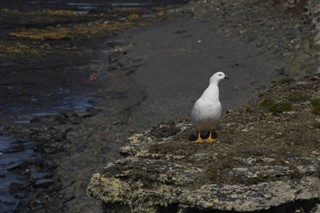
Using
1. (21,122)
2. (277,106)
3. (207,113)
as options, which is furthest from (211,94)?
(21,122)

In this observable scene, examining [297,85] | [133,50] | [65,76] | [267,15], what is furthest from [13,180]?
[267,15]

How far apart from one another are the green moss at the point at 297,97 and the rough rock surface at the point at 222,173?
4.13 feet

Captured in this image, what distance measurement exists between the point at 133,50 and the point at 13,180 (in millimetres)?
27148

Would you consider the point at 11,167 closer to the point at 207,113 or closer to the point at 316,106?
the point at 207,113

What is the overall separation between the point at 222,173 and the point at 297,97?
449cm

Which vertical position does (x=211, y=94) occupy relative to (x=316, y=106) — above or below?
above

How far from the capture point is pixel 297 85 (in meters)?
14.6

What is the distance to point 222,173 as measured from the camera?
9555 millimetres

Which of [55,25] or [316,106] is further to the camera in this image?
[55,25]

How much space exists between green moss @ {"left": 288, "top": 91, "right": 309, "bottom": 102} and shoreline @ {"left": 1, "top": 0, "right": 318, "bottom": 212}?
8276mm

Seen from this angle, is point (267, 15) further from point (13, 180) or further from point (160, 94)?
point (13, 180)

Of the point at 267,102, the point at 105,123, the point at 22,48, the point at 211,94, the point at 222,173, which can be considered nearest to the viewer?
the point at 222,173

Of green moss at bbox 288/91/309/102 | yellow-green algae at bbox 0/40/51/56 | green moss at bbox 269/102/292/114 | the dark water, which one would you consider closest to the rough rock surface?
green moss at bbox 269/102/292/114

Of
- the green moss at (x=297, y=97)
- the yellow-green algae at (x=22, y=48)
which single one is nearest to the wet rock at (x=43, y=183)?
the green moss at (x=297, y=97)
